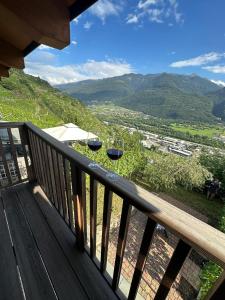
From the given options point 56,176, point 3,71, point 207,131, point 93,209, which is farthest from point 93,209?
point 207,131

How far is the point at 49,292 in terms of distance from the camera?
1.32m

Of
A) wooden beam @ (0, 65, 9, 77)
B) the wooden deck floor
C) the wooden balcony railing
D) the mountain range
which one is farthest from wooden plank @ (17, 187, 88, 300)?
the mountain range

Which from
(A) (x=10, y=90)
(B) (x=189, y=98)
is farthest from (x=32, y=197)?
(B) (x=189, y=98)

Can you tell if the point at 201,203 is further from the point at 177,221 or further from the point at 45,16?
the point at 45,16

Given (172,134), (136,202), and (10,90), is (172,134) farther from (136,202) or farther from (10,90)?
(136,202)

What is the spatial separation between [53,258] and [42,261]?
92 millimetres

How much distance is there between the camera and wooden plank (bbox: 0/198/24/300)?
1.30 metres

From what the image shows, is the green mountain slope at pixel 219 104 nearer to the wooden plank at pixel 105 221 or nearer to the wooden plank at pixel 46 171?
the wooden plank at pixel 46 171

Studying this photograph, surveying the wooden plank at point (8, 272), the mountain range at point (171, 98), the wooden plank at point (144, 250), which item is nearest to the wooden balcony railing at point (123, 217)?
the wooden plank at point (144, 250)

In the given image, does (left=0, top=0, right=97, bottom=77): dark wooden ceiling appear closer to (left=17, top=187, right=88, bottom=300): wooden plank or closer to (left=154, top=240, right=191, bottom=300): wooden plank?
(left=154, top=240, right=191, bottom=300): wooden plank

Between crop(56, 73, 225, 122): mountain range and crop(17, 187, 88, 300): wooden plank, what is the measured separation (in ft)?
240

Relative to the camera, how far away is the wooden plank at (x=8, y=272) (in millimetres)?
1298

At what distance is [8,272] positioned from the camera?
4.71ft

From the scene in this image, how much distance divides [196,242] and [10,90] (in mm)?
24984
